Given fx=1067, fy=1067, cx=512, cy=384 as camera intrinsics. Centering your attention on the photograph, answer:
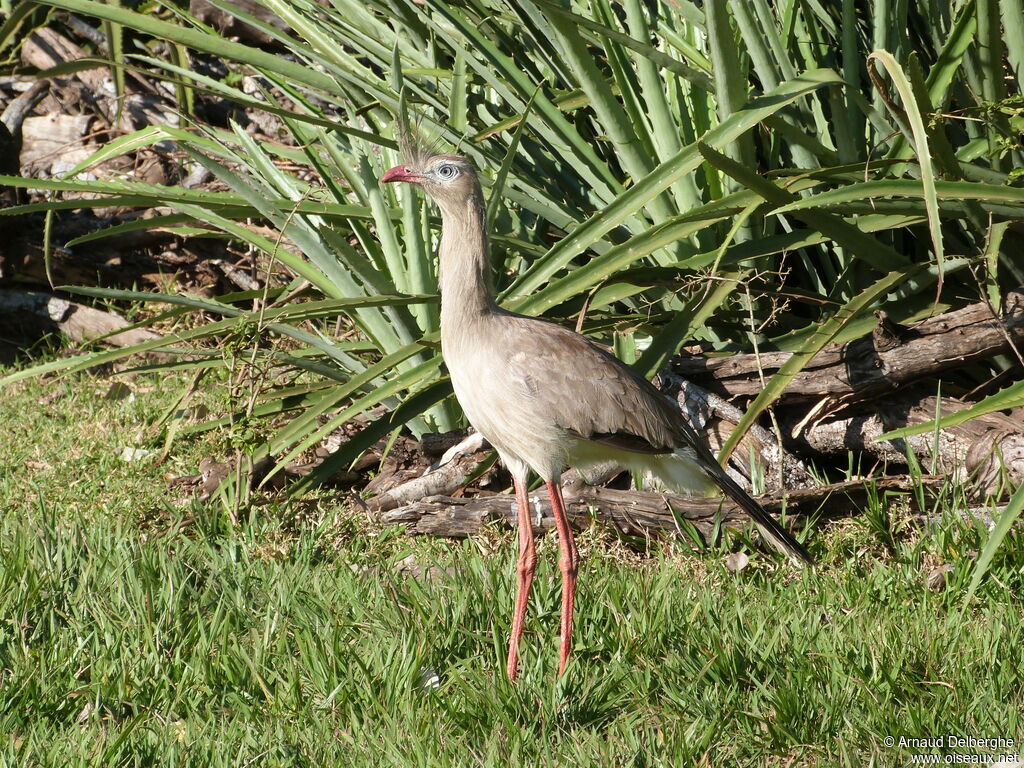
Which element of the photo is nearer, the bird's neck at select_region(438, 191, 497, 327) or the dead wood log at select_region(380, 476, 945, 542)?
the bird's neck at select_region(438, 191, 497, 327)

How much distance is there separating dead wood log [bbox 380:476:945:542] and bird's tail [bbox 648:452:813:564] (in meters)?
0.15

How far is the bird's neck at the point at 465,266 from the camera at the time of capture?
319 centimetres

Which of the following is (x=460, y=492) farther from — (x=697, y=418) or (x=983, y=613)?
(x=983, y=613)

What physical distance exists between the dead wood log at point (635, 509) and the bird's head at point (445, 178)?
1.15 meters

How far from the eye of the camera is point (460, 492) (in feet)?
13.5

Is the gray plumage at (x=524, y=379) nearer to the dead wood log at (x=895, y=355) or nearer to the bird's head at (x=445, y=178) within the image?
the bird's head at (x=445, y=178)

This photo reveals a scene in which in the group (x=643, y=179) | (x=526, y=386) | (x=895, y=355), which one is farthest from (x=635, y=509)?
(x=643, y=179)

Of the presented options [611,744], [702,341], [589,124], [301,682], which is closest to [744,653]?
[611,744]

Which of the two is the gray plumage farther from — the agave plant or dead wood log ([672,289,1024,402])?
dead wood log ([672,289,1024,402])

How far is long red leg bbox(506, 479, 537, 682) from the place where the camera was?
112 inches

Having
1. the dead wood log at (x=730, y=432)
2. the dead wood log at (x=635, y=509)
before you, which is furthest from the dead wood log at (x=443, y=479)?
the dead wood log at (x=730, y=432)

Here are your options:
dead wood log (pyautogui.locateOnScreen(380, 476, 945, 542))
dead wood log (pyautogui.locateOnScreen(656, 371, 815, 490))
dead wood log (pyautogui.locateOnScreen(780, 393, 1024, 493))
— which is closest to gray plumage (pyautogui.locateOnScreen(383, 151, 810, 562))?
dead wood log (pyautogui.locateOnScreen(380, 476, 945, 542))

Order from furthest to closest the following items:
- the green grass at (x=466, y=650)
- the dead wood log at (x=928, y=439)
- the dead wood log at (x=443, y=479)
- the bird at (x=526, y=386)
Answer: the dead wood log at (x=443, y=479), the dead wood log at (x=928, y=439), the bird at (x=526, y=386), the green grass at (x=466, y=650)

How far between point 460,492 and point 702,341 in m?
1.13
